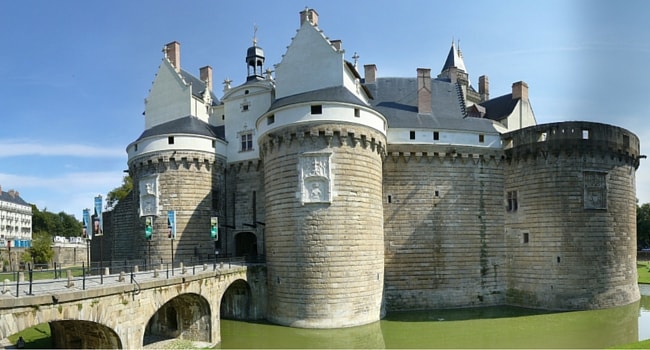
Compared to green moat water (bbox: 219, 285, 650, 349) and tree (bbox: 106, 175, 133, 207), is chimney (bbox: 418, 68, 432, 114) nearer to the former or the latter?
green moat water (bbox: 219, 285, 650, 349)

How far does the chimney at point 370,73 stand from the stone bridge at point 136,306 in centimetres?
1452

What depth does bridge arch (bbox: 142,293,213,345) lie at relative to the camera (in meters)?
19.3

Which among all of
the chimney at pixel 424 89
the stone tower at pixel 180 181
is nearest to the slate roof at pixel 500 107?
the chimney at pixel 424 89

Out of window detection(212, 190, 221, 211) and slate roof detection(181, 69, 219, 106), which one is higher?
slate roof detection(181, 69, 219, 106)

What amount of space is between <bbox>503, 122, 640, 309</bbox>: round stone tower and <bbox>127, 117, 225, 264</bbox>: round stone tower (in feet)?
60.1

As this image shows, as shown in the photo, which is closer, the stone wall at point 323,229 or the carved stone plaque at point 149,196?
the stone wall at point 323,229

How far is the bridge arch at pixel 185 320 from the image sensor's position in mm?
19297

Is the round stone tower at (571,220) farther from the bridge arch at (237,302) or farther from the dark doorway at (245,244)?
the dark doorway at (245,244)

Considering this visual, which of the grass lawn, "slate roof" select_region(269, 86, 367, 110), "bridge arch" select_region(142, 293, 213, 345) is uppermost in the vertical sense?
"slate roof" select_region(269, 86, 367, 110)

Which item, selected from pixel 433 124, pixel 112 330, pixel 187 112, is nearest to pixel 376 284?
pixel 433 124

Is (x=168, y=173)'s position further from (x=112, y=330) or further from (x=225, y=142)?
(x=112, y=330)

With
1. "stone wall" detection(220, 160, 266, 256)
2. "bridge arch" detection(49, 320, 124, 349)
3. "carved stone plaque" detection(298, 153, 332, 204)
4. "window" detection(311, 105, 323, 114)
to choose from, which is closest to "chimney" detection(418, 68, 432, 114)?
"window" detection(311, 105, 323, 114)

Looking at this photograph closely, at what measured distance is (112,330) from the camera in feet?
43.2

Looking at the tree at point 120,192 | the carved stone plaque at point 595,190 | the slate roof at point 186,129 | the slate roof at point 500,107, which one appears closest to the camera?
the carved stone plaque at point 595,190
